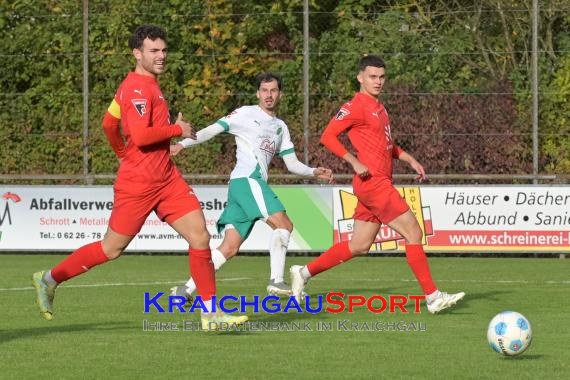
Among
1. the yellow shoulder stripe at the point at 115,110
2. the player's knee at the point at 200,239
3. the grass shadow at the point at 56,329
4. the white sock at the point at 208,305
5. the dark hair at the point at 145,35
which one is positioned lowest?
the grass shadow at the point at 56,329

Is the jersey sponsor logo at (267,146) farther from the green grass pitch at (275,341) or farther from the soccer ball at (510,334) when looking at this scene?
the soccer ball at (510,334)

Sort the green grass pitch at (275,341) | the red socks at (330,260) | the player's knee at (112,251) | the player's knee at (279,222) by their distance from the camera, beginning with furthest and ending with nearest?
1. the player's knee at (279,222)
2. the red socks at (330,260)
3. the player's knee at (112,251)
4. the green grass pitch at (275,341)

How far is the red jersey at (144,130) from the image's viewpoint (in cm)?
921

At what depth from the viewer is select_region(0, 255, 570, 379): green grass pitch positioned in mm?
7832

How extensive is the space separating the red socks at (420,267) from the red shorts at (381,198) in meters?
0.31

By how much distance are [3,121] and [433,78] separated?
23.3 ft

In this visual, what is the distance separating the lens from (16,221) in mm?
20266

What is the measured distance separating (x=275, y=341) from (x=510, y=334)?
5.75 ft

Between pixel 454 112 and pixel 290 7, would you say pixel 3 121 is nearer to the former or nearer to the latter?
pixel 290 7

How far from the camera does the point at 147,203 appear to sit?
9461mm

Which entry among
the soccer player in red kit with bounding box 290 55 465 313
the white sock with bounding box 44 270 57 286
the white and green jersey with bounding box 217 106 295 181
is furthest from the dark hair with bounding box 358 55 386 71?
the white sock with bounding box 44 270 57 286

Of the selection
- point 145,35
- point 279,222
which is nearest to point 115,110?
point 145,35

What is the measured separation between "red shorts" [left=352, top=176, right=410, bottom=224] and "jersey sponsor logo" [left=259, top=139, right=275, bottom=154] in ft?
4.47

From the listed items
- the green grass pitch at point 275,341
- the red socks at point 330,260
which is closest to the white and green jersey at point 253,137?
the red socks at point 330,260
